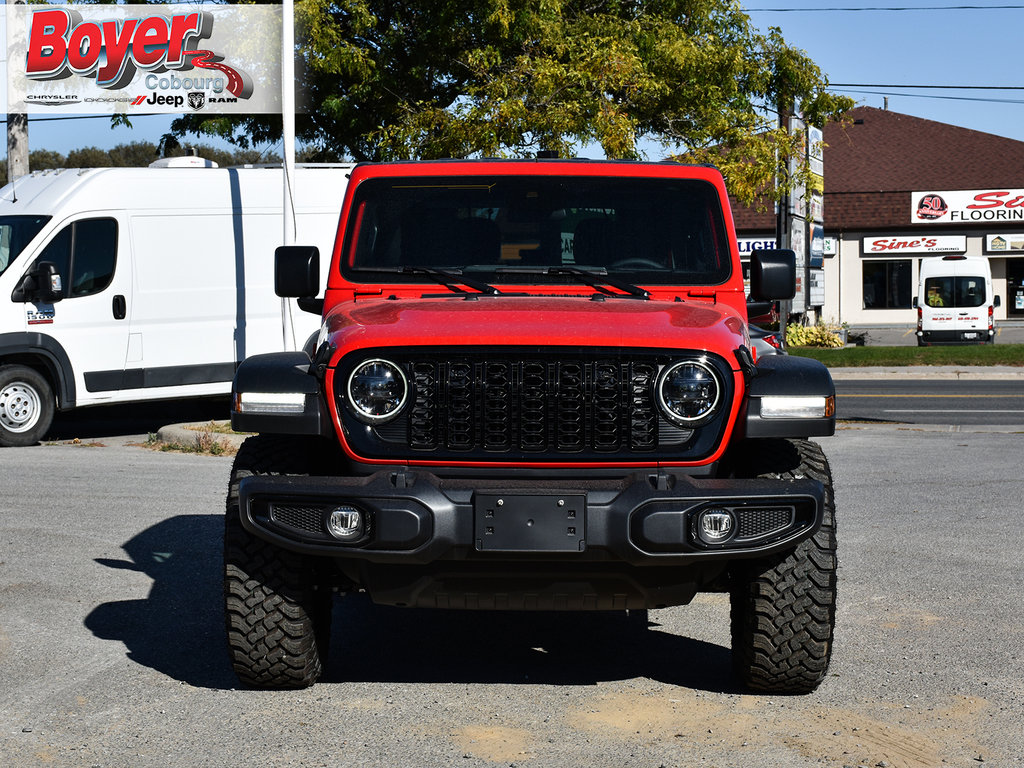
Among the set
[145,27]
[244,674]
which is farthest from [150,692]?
[145,27]

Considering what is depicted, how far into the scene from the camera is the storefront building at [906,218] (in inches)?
1874

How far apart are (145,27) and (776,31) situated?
389 inches

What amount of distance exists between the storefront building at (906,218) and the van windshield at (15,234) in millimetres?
35750

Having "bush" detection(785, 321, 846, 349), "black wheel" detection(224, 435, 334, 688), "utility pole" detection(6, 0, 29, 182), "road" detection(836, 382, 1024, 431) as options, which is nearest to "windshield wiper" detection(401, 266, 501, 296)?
"black wheel" detection(224, 435, 334, 688)

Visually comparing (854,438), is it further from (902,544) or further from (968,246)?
(968,246)

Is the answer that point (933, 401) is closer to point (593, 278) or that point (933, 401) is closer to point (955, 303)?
point (593, 278)

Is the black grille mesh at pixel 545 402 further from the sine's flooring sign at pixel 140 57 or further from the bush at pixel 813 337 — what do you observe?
the bush at pixel 813 337

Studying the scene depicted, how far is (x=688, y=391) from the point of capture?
4.56 meters

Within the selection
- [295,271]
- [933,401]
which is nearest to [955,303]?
[933,401]

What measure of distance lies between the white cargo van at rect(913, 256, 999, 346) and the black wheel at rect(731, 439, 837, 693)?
29675mm

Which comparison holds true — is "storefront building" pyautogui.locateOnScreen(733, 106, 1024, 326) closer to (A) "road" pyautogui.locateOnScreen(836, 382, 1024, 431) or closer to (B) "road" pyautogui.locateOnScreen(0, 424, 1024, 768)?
(A) "road" pyautogui.locateOnScreen(836, 382, 1024, 431)

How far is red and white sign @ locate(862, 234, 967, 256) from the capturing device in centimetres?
4747

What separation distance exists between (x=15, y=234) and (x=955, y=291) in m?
25.8

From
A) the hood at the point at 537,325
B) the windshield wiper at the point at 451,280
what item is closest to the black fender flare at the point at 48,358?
the windshield wiper at the point at 451,280
